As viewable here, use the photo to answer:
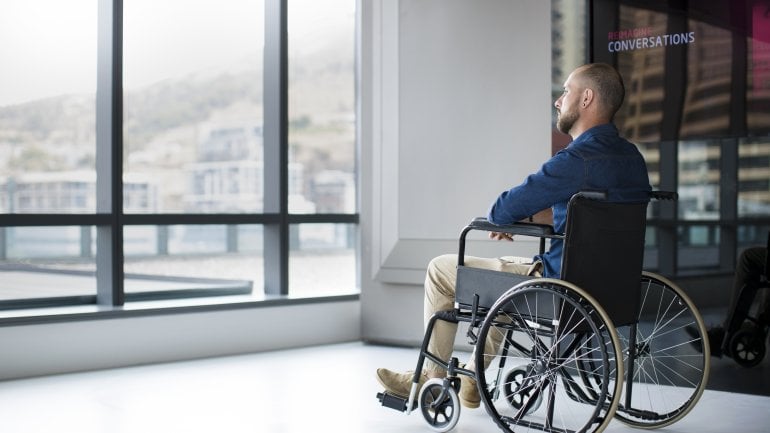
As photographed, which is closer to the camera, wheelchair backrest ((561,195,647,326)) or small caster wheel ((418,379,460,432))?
wheelchair backrest ((561,195,647,326))

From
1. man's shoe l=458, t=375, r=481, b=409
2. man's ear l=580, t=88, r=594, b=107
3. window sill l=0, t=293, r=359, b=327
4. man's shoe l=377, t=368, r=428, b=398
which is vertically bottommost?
man's shoe l=458, t=375, r=481, b=409

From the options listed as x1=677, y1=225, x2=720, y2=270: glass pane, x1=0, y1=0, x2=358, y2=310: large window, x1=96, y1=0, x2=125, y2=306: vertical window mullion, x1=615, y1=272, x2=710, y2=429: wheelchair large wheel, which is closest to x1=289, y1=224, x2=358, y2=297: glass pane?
x1=0, y1=0, x2=358, y2=310: large window

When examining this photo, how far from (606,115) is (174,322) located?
2543 mm

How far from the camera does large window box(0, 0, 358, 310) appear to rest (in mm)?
4238

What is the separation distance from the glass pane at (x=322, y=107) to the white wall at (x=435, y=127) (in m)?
0.34

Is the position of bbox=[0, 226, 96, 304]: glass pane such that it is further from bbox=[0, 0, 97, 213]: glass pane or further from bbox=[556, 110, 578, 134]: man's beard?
bbox=[556, 110, 578, 134]: man's beard

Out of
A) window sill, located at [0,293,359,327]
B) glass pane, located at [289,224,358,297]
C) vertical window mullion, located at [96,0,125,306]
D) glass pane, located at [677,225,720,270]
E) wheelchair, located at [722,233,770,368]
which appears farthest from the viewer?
glass pane, located at [289,224,358,297]

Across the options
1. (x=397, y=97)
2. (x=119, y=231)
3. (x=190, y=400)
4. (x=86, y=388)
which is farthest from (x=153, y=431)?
(x=397, y=97)

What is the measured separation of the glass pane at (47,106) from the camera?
4176 mm

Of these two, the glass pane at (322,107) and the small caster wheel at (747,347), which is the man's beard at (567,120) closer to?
the small caster wheel at (747,347)

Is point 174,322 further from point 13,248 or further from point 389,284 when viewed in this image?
point 389,284

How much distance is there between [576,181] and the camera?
8.44 ft

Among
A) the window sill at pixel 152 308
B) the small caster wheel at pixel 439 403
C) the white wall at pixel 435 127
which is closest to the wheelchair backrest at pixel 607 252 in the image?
the small caster wheel at pixel 439 403

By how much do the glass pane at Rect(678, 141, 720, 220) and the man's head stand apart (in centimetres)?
104
